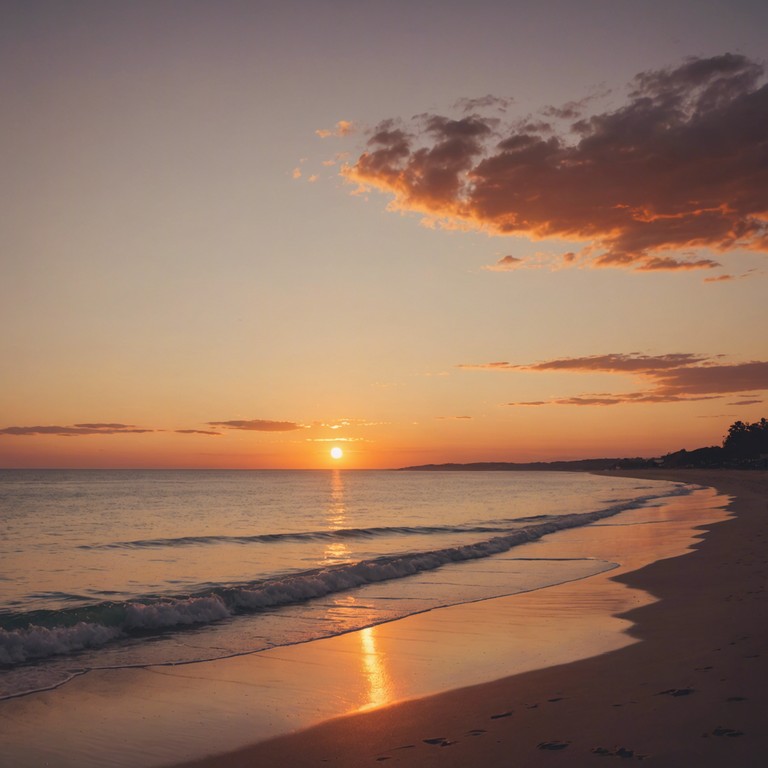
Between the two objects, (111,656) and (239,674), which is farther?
(111,656)

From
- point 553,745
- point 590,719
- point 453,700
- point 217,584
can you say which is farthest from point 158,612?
point 553,745

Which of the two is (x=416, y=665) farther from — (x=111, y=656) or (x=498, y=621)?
(x=111, y=656)

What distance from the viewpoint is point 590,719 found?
7434 millimetres

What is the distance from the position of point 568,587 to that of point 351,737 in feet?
41.0

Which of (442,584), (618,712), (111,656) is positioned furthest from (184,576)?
(618,712)

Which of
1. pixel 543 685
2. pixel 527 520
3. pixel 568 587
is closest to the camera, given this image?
pixel 543 685

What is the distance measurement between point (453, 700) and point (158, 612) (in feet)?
29.4

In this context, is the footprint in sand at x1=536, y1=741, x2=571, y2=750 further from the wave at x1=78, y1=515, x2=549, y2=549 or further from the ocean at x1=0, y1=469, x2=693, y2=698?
the wave at x1=78, y1=515, x2=549, y2=549

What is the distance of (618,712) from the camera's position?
7539 mm

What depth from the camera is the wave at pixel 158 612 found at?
42.1ft

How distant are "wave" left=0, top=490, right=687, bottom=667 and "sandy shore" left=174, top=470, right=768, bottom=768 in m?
7.36

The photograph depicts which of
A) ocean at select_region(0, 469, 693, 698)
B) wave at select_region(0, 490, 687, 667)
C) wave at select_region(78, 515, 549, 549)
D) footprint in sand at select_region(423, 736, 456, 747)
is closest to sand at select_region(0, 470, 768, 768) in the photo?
footprint in sand at select_region(423, 736, 456, 747)

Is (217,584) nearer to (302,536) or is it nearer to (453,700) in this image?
(453,700)

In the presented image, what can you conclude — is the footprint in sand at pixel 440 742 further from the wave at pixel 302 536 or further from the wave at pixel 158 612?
the wave at pixel 302 536
